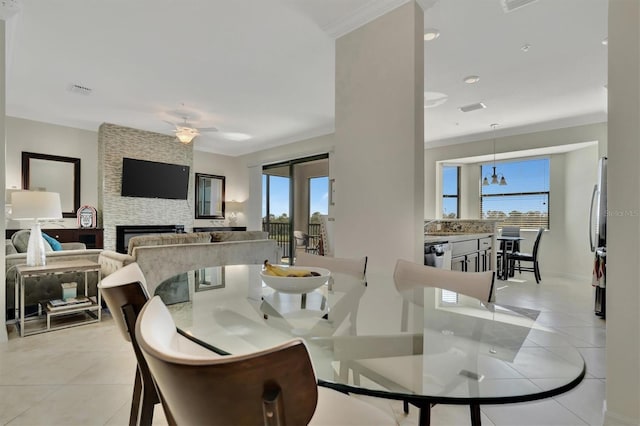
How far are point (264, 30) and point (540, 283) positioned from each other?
5.57 metres

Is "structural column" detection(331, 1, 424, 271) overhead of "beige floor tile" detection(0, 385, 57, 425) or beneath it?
overhead

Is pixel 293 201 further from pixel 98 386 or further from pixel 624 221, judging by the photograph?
pixel 624 221

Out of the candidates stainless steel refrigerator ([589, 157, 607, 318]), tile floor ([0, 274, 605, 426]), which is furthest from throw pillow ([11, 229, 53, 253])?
stainless steel refrigerator ([589, 157, 607, 318])

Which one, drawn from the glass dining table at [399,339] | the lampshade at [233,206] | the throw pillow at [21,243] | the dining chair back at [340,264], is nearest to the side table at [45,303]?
the throw pillow at [21,243]

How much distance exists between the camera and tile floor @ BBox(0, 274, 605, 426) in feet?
5.46

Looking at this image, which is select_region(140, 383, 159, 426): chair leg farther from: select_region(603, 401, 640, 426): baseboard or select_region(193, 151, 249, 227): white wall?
select_region(193, 151, 249, 227): white wall

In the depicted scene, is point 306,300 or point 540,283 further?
point 540,283

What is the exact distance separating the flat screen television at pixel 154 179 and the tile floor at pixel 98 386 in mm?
3838

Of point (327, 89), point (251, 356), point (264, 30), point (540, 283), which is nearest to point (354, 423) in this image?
point (251, 356)

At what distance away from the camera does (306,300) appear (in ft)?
4.91

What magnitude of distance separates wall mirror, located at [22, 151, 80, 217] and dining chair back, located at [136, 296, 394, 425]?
6.86 metres

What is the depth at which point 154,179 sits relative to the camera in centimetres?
656

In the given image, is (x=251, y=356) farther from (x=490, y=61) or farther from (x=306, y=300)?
(x=490, y=61)

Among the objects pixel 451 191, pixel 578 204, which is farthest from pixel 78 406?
pixel 578 204
